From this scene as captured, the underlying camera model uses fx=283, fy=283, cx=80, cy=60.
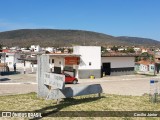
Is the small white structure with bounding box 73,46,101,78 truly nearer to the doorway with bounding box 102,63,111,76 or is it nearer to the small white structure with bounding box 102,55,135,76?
the small white structure with bounding box 102,55,135,76

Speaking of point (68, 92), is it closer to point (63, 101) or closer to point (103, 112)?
point (63, 101)

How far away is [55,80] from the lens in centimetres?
1442

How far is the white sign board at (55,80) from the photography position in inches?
549

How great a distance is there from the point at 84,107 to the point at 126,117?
94.9 inches

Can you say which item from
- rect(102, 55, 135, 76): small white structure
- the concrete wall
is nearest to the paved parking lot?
the concrete wall

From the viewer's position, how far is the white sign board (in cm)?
1394

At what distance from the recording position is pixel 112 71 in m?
44.3

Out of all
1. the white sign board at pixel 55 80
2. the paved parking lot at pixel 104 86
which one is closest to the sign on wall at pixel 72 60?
the paved parking lot at pixel 104 86

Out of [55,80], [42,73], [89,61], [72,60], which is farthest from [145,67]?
[55,80]

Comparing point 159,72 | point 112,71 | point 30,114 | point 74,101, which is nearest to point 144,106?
point 74,101

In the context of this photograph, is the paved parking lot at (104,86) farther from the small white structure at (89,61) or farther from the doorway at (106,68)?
the doorway at (106,68)

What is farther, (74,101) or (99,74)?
(99,74)

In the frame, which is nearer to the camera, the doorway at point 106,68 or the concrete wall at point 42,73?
the concrete wall at point 42,73

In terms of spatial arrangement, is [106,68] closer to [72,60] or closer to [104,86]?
[72,60]
